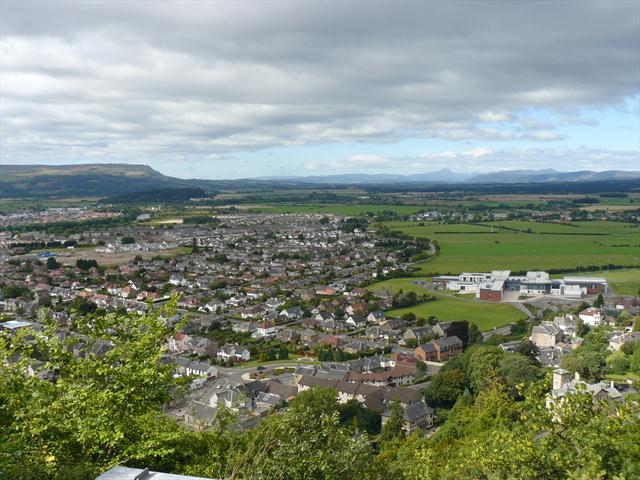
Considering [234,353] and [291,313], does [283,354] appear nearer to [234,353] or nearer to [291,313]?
[234,353]

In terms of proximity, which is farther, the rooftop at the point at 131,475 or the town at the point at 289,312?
the town at the point at 289,312

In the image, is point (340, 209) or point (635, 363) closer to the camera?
point (635, 363)

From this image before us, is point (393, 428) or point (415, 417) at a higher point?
point (393, 428)

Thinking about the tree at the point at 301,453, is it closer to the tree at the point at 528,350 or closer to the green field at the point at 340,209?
the tree at the point at 528,350

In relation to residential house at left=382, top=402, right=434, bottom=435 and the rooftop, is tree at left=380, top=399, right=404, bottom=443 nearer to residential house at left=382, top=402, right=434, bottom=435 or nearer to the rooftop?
residential house at left=382, top=402, right=434, bottom=435

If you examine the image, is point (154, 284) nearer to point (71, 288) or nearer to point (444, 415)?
point (71, 288)

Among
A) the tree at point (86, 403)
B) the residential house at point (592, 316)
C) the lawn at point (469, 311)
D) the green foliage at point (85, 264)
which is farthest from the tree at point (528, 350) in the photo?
the green foliage at point (85, 264)

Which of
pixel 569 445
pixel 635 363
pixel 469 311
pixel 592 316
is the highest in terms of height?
pixel 569 445

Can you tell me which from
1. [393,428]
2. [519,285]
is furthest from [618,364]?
[519,285]
